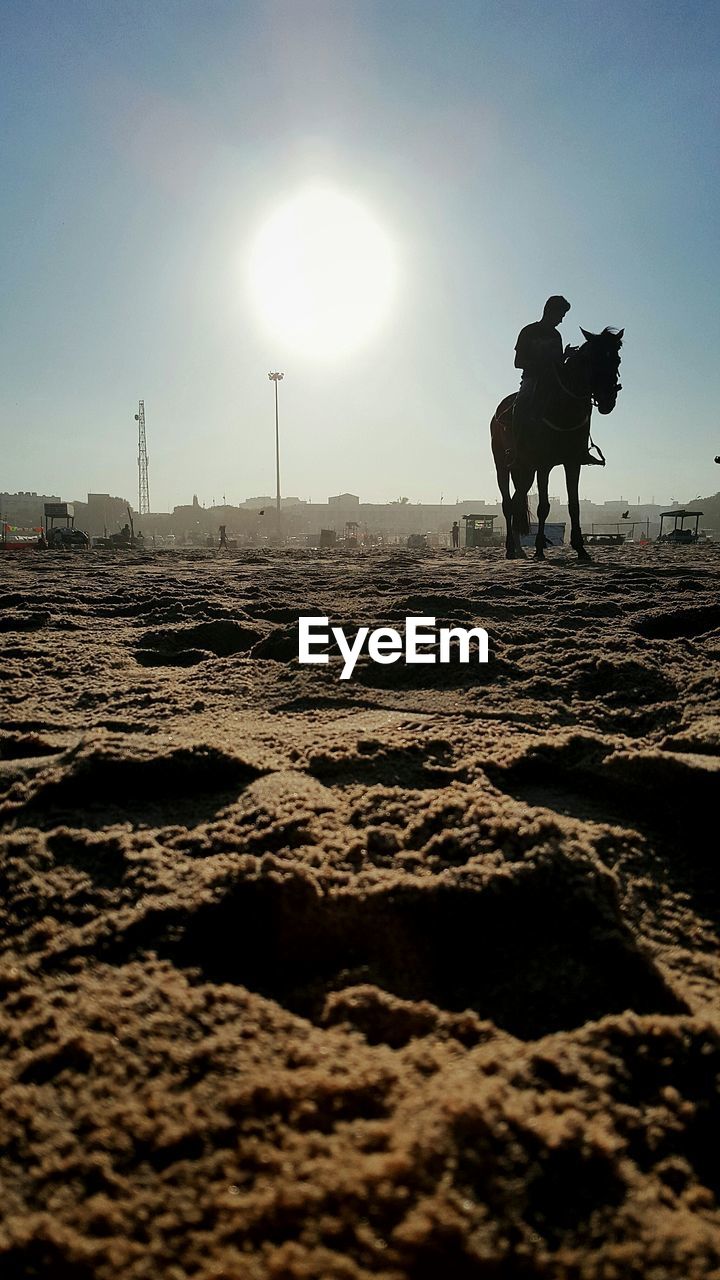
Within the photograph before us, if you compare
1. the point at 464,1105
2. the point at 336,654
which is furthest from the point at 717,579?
the point at 464,1105

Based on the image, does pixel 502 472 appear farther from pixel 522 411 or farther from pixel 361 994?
pixel 361 994

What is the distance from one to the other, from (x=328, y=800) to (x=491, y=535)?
96.0ft

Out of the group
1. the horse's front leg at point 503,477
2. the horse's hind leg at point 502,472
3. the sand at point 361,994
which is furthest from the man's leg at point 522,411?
the sand at point 361,994

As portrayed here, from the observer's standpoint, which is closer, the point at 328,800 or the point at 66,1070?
the point at 66,1070

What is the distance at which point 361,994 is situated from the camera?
3.16ft

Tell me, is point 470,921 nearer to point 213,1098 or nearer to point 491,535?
point 213,1098

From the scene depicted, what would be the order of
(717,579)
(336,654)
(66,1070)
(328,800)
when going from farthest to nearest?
(717,579), (336,654), (328,800), (66,1070)

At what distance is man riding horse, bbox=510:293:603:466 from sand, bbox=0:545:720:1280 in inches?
→ 319

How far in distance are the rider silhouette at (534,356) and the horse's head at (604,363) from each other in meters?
0.41

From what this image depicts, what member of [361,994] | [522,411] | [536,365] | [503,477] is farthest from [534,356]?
[361,994]

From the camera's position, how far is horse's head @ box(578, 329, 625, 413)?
8844 millimetres

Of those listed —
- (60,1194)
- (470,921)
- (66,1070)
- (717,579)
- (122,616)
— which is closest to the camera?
(60,1194)

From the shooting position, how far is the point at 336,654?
126 inches

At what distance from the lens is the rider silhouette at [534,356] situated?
365 inches
